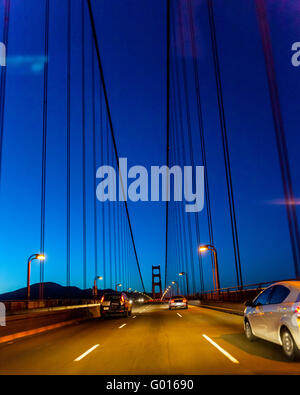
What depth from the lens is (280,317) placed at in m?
6.18

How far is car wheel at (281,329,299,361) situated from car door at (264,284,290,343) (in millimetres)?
234

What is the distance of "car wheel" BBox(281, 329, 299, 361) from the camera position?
18.9 ft

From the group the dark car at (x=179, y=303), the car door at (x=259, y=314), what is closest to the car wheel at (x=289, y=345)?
the car door at (x=259, y=314)

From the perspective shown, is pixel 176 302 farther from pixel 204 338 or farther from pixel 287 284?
pixel 287 284

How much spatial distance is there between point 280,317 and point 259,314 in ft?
3.96

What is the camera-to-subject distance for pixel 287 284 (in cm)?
655

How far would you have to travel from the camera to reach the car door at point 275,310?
6.28 m

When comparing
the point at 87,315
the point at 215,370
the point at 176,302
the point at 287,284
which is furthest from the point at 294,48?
the point at 176,302

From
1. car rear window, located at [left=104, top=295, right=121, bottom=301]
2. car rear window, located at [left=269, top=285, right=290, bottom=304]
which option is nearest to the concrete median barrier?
car rear window, located at [left=104, top=295, right=121, bottom=301]

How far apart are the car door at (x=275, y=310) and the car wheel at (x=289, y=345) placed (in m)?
0.23

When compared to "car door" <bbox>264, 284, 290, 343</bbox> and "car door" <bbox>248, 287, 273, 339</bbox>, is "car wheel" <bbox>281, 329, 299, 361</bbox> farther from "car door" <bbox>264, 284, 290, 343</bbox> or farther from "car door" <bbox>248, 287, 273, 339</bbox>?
"car door" <bbox>248, 287, 273, 339</bbox>

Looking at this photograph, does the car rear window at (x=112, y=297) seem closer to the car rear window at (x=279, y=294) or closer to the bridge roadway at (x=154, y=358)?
the bridge roadway at (x=154, y=358)

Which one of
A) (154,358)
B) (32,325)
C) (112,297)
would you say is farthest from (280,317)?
(112,297)
